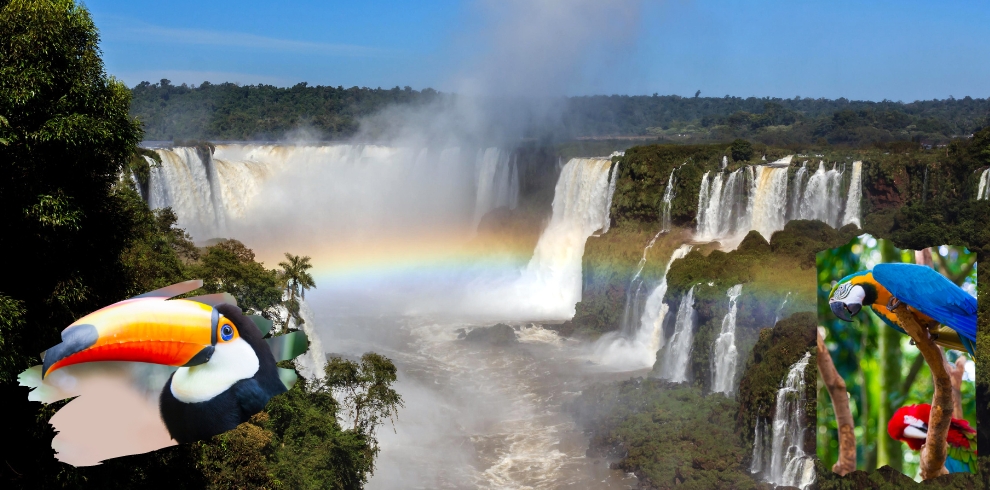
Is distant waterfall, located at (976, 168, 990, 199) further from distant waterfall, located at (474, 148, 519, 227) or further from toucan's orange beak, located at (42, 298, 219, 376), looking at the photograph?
distant waterfall, located at (474, 148, 519, 227)

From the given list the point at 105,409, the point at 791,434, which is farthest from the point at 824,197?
the point at 105,409

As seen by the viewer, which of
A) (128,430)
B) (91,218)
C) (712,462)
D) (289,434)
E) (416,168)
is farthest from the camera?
(416,168)

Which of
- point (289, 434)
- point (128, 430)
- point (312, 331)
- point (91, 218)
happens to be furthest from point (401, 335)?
point (128, 430)

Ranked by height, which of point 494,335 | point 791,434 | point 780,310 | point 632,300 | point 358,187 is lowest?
point 494,335

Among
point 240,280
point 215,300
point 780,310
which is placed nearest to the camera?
point 215,300

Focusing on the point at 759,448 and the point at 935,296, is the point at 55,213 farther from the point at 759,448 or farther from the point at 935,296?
the point at 759,448

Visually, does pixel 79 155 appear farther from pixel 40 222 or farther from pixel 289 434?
pixel 289 434
